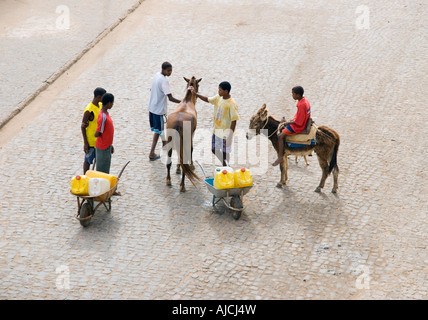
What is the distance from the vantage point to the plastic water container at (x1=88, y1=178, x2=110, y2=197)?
398 inches

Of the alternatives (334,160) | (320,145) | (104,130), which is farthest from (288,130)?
(104,130)

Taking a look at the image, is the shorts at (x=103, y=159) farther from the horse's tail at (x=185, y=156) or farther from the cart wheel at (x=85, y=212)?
the horse's tail at (x=185, y=156)

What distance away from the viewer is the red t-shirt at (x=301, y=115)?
11.0m

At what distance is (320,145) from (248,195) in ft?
5.13

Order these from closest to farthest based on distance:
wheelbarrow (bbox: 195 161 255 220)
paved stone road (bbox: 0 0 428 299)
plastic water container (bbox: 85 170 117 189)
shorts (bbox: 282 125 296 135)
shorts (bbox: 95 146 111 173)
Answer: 1. paved stone road (bbox: 0 0 428 299)
2. plastic water container (bbox: 85 170 117 189)
3. wheelbarrow (bbox: 195 161 255 220)
4. shorts (bbox: 95 146 111 173)
5. shorts (bbox: 282 125 296 135)

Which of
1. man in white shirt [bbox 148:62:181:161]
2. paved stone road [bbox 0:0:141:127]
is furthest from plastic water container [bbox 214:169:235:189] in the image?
paved stone road [bbox 0:0:141:127]

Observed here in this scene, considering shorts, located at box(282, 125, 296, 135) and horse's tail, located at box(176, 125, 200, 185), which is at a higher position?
shorts, located at box(282, 125, 296, 135)

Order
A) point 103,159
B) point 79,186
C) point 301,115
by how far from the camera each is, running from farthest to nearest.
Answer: point 301,115 < point 103,159 < point 79,186

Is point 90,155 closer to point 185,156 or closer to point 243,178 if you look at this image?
point 185,156

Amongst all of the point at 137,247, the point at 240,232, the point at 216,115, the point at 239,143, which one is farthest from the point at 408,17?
the point at 137,247

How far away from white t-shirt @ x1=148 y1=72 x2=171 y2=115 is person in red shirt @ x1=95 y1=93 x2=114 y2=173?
1460mm

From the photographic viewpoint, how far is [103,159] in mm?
10945

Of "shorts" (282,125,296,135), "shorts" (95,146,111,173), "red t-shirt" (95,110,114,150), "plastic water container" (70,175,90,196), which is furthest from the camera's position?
"shorts" (282,125,296,135)

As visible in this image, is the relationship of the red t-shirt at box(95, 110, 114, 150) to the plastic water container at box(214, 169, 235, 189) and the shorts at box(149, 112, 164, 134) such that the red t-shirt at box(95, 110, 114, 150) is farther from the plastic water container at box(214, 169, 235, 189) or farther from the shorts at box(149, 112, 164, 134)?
the plastic water container at box(214, 169, 235, 189)
